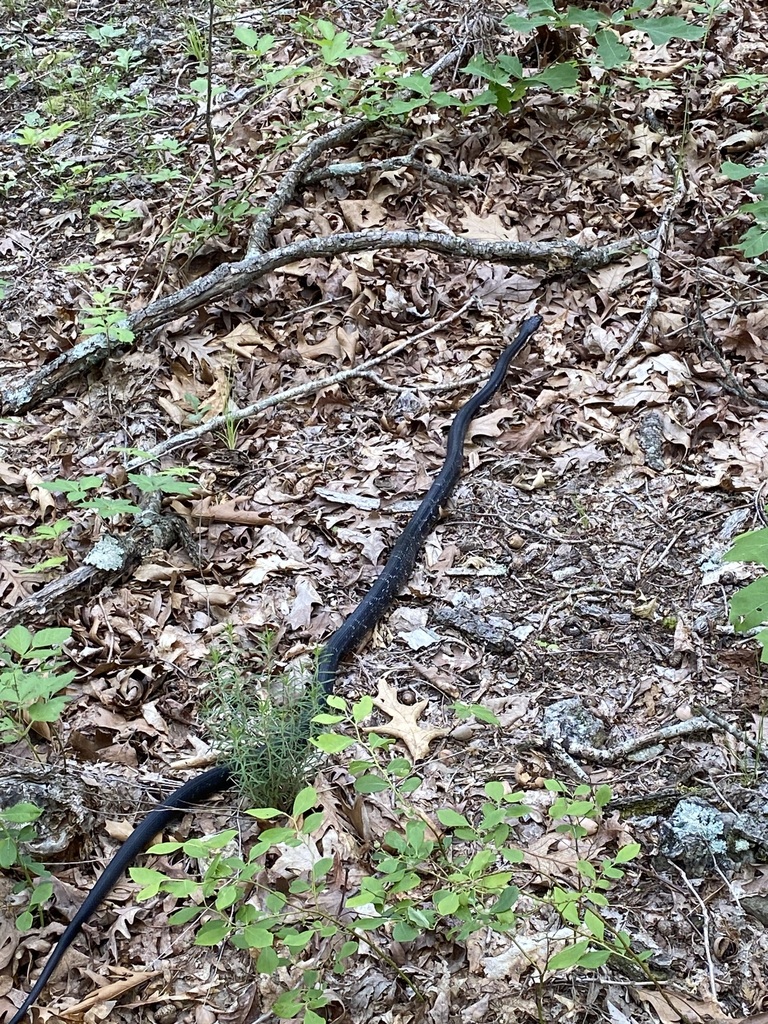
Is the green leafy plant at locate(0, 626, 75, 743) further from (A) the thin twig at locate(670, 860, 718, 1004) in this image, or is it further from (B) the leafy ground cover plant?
(A) the thin twig at locate(670, 860, 718, 1004)

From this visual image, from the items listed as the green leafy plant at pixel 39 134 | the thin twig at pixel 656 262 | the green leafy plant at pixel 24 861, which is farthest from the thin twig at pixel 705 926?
the green leafy plant at pixel 39 134

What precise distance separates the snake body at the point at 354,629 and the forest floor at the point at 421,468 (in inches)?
2.4

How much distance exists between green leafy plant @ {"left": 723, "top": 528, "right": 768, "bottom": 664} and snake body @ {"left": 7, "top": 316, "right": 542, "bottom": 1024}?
1.23m

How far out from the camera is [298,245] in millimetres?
4215

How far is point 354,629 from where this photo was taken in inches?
110

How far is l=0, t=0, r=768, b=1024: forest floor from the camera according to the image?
81.1 inches

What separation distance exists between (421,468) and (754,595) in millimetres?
1956

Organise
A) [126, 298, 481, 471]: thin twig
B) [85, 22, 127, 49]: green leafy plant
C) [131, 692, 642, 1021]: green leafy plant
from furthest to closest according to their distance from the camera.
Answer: [85, 22, 127, 49]: green leafy plant < [126, 298, 481, 471]: thin twig < [131, 692, 642, 1021]: green leafy plant

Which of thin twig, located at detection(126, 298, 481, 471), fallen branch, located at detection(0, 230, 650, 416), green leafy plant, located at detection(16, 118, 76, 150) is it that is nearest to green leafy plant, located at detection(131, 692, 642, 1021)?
thin twig, located at detection(126, 298, 481, 471)

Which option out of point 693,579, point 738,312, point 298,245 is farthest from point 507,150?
point 693,579

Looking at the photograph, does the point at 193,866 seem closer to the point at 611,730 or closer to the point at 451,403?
the point at 611,730

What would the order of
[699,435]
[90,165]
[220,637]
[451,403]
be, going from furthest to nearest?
[90,165]
[451,403]
[699,435]
[220,637]

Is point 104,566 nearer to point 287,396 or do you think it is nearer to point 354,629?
point 354,629

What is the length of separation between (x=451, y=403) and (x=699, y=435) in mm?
1089
